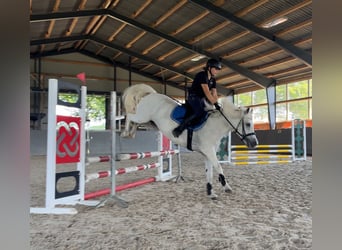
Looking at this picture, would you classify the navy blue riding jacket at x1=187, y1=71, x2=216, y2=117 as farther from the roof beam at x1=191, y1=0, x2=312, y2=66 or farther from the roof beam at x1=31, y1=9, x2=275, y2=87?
the roof beam at x1=31, y1=9, x2=275, y2=87

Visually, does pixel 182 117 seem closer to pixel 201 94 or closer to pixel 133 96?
pixel 201 94

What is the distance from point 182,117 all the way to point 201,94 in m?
0.32

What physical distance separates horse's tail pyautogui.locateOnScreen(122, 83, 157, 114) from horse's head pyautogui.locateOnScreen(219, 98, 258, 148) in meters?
0.96

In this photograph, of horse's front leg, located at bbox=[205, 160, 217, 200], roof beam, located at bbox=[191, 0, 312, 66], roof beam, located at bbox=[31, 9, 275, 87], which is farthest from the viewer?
roof beam, located at bbox=[31, 9, 275, 87]

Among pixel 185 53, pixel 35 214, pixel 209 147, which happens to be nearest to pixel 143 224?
pixel 35 214

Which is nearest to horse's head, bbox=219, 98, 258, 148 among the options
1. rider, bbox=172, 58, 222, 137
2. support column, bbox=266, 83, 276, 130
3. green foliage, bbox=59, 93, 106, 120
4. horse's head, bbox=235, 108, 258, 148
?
horse's head, bbox=235, 108, 258, 148

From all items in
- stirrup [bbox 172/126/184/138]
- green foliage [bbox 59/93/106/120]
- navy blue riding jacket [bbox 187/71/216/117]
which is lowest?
stirrup [bbox 172/126/184/138]

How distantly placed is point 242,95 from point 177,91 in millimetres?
3629

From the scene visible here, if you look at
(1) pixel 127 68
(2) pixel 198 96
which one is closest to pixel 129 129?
(2) pixel 198 96

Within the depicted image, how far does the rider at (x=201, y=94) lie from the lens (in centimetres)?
327

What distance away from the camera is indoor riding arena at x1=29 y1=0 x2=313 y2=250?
7.04 feet

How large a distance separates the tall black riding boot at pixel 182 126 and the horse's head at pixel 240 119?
423 mm

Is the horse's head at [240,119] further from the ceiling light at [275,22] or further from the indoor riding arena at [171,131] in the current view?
the ceiling light at [275,22]

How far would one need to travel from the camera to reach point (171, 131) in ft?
11.4
